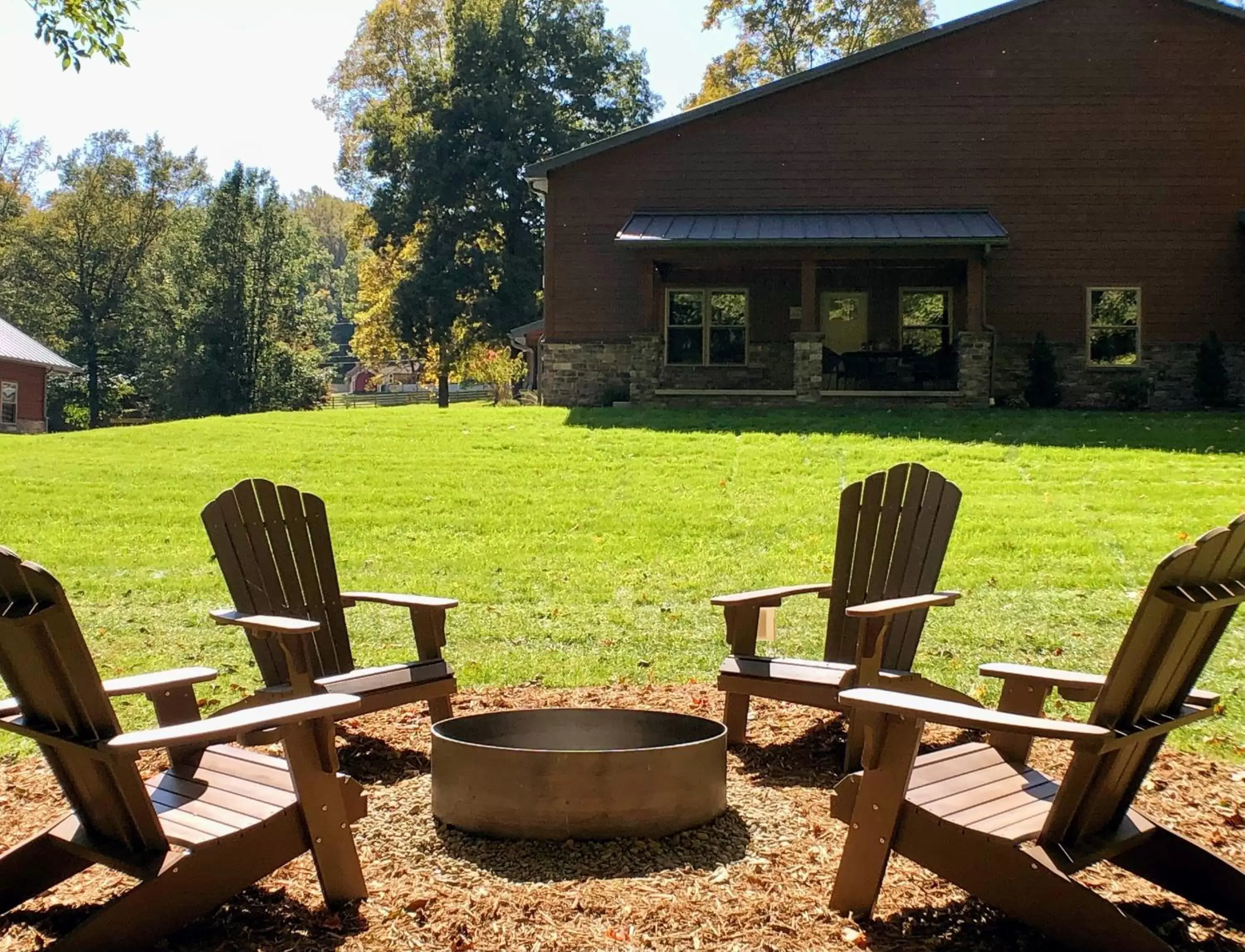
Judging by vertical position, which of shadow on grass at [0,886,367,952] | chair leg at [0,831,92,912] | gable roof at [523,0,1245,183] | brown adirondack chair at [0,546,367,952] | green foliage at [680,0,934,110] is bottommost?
shadow on grass at [0,886,367,952]

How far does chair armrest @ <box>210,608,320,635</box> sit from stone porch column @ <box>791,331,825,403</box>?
14715 millimetres

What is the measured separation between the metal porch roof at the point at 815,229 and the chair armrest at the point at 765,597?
13796 mm

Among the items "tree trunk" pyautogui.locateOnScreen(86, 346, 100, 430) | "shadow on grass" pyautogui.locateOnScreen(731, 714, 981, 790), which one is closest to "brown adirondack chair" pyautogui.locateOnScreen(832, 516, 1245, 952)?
"shadow on grass" pyautogui.locateOnScreen(731, 714, 981, 790)

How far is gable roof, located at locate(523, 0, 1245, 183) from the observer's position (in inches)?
774

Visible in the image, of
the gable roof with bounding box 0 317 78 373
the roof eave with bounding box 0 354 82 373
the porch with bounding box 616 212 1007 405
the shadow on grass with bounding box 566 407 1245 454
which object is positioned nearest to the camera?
the shadow on grass with bounding box 566 407 1245 454

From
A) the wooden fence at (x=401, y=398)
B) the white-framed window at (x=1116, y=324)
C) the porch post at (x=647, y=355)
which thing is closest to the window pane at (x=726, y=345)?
the porch post at (x=647, y=355)

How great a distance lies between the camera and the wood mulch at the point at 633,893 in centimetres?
312

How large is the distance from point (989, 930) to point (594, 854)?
117 centimetres

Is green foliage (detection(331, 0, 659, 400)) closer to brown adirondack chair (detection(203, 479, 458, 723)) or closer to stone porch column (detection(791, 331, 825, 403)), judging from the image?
stone porch column (detection(791, 331, 825, 403))

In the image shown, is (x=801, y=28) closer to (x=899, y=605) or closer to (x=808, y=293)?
(x=808, y=293)

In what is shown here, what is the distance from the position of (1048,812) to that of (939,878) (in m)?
0.59

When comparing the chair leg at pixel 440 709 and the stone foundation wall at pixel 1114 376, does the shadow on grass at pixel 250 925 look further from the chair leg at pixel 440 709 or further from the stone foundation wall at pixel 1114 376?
the stone foundation wall at pixel 1114 376

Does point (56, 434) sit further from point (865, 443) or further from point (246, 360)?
point (246, 360)

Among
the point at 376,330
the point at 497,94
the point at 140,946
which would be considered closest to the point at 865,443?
the point at 140,946
